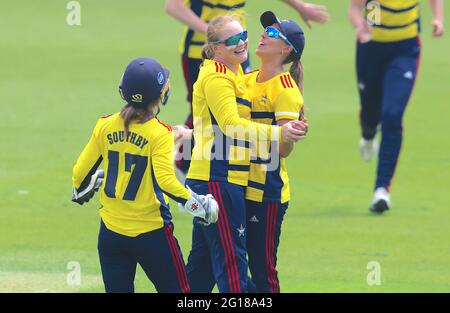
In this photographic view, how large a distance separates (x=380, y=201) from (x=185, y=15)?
7.87ft

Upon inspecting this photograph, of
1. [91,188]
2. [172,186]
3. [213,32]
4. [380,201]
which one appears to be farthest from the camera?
[380,201]

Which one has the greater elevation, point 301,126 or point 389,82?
point 301,126

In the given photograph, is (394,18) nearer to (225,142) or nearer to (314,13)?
(314,13)

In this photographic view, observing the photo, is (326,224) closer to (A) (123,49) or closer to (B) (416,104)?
(B) (416,104)

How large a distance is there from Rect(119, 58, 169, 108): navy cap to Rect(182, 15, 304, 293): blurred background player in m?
0.33

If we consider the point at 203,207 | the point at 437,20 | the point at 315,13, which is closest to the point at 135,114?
the point at 203,207

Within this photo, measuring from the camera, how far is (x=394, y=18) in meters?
12.6

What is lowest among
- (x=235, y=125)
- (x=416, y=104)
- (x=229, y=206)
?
(x=416, y=104)

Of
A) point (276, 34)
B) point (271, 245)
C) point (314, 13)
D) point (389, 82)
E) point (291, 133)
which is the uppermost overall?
point (276, 34)

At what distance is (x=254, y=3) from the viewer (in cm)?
2436

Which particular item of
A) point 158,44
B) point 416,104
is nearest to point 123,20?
point 158,44

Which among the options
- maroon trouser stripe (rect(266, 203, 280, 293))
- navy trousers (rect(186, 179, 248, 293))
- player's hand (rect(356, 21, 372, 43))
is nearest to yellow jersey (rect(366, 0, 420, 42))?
player's hand (rect(356, 21, 372, 43))

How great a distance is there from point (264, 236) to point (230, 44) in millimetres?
1182

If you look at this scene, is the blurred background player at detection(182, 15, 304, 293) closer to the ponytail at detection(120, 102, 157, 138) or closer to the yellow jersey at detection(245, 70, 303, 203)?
the yellow jersey at detection(245, 70, 303, 203)
